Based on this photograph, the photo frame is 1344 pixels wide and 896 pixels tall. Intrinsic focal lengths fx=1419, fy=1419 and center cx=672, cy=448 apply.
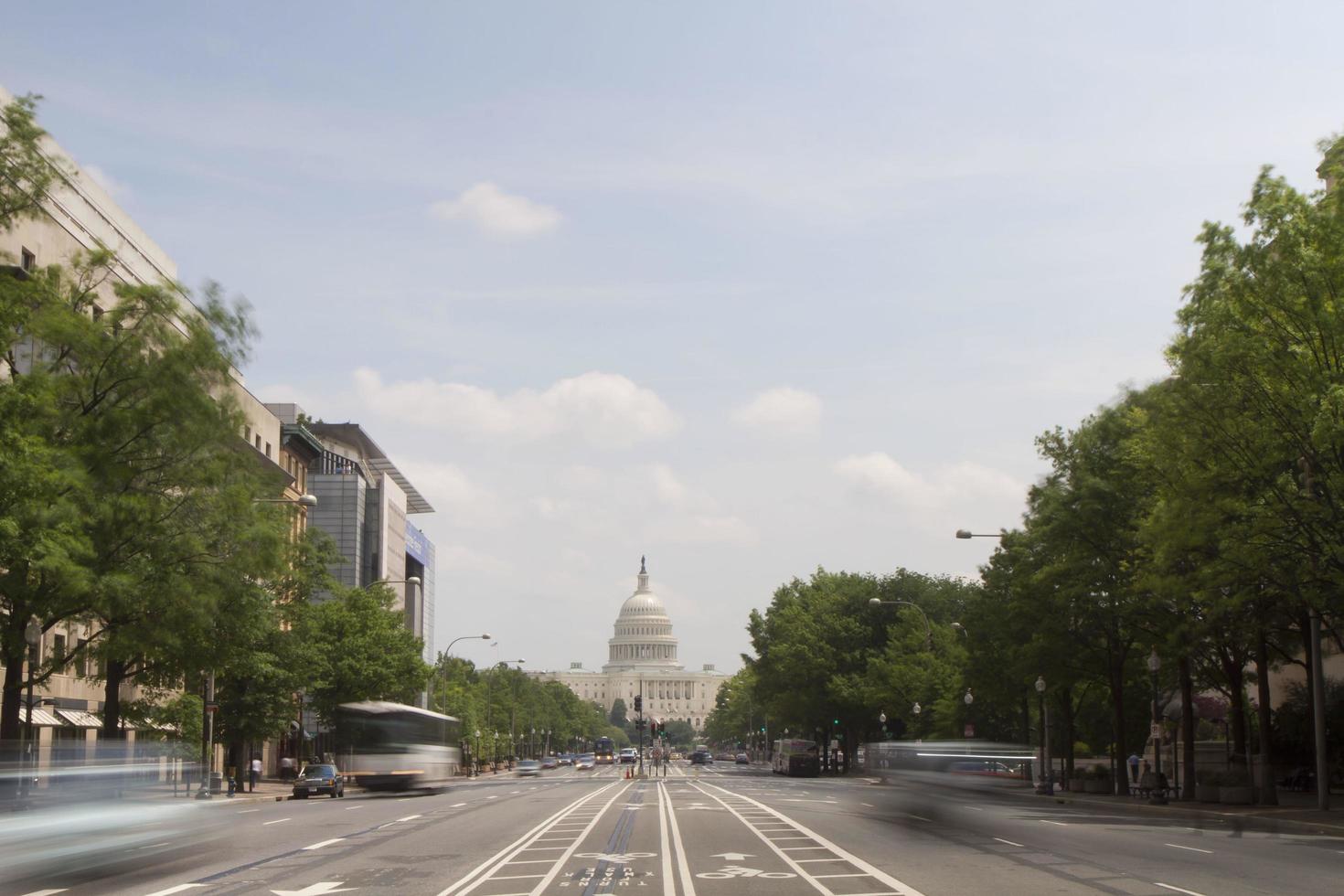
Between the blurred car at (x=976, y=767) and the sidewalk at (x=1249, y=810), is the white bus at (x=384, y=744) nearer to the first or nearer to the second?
the sidewalk at (x=1249, y=810)

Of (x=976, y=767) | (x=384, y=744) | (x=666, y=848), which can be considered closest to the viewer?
(x=666, y=848)

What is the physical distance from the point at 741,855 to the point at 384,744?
3394 cm

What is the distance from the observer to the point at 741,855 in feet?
71.4

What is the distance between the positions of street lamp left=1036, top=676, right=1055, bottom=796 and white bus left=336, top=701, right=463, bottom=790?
23349 mm

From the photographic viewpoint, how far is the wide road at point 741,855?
17.2m

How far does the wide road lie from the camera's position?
56.3ft

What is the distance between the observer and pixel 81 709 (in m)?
60.1

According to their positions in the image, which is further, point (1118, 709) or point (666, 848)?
point (1118, 709)

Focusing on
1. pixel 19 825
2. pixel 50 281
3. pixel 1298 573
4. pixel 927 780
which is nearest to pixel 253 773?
pixel 50 281

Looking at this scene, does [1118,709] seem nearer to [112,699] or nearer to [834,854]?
[834,854]

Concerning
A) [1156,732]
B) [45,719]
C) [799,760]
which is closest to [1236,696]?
[1156,732]

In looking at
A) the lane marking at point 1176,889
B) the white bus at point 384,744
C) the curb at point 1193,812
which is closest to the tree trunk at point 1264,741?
the curb at point 1193,812

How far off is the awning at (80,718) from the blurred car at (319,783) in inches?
327

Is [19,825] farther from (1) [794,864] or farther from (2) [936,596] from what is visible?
(2) [936,596]
